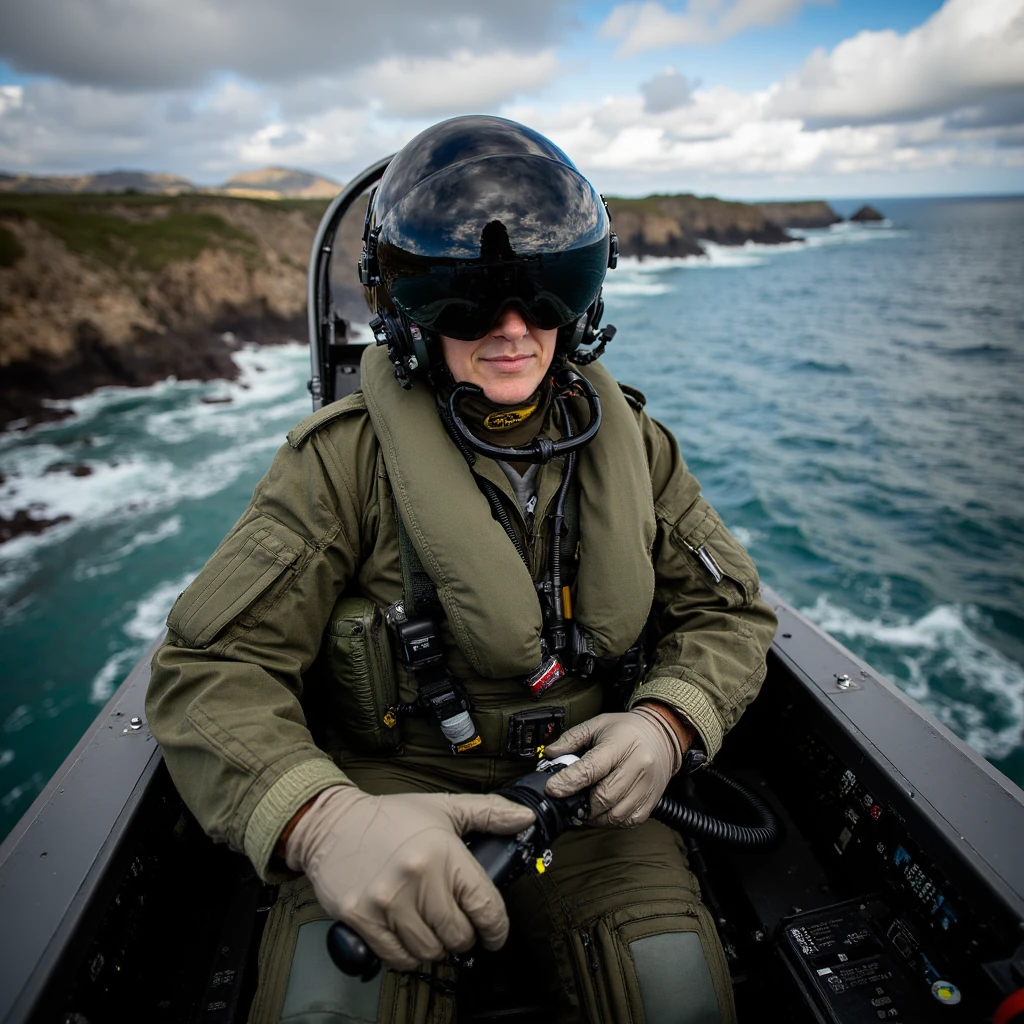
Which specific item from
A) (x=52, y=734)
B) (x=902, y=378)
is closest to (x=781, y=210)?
(x=902, y=378)

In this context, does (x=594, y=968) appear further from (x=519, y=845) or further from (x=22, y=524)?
(x=22, y=524)

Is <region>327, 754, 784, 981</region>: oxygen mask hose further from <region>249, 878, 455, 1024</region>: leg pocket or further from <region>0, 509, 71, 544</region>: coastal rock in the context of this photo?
<region>0, 509, 71, 544</region>: coastal rock

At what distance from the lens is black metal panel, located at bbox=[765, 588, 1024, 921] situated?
1.45 m

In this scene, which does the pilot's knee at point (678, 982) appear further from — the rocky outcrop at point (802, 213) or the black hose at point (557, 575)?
the rocky outcrop at point (802, 213)

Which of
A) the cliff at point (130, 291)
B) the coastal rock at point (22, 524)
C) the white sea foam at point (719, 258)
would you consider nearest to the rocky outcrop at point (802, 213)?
the white sea foam at point (719, 258)

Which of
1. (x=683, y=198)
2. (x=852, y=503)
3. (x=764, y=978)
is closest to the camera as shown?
(x=764, y=978)

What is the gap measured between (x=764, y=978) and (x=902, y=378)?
833 inches

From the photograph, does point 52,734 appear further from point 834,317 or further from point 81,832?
point 834,317

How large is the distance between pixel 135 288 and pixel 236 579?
27.0 m

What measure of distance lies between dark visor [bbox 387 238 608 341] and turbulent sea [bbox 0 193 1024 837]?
7158mm

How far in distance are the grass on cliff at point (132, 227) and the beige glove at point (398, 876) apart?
87.0 feet

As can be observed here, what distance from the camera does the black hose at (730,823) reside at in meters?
1.92

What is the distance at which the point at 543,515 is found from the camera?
190 centimetres

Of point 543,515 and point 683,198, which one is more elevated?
point 683,198
